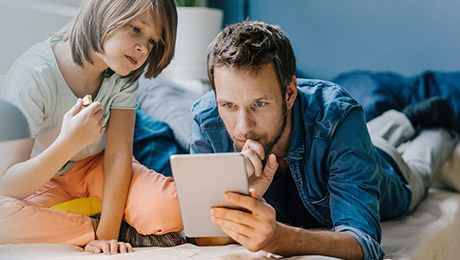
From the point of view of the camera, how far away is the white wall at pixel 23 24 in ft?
2.08

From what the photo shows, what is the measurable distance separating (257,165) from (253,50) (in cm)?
22

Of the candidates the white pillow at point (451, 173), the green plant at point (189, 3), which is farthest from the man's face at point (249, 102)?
the green plant at point (189, 3)

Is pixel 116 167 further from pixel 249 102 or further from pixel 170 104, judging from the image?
pixel 170 104

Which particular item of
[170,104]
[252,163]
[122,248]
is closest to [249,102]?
[252,163]

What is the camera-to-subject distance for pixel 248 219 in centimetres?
69

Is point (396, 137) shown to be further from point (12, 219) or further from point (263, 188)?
point (12, 219)

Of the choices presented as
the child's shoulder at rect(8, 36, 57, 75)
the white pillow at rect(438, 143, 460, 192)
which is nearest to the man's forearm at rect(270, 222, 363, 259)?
the child's shoulder at rect(8, 36, 57, 75)

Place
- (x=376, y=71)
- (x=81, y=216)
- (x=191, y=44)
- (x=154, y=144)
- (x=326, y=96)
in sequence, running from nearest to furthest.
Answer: (x=81, y=216) → (x=326, y=96) → (x=154, y=144) → (x=191, y=44) → (x=376, y=71)

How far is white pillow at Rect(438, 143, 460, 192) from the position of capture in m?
1.48

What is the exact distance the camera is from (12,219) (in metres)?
0.76

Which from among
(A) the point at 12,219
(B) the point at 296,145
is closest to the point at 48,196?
(A) the point at 12,219

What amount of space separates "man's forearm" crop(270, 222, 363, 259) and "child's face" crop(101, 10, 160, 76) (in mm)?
372

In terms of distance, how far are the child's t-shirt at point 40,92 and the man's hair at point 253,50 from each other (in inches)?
9.1

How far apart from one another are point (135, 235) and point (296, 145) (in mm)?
360
